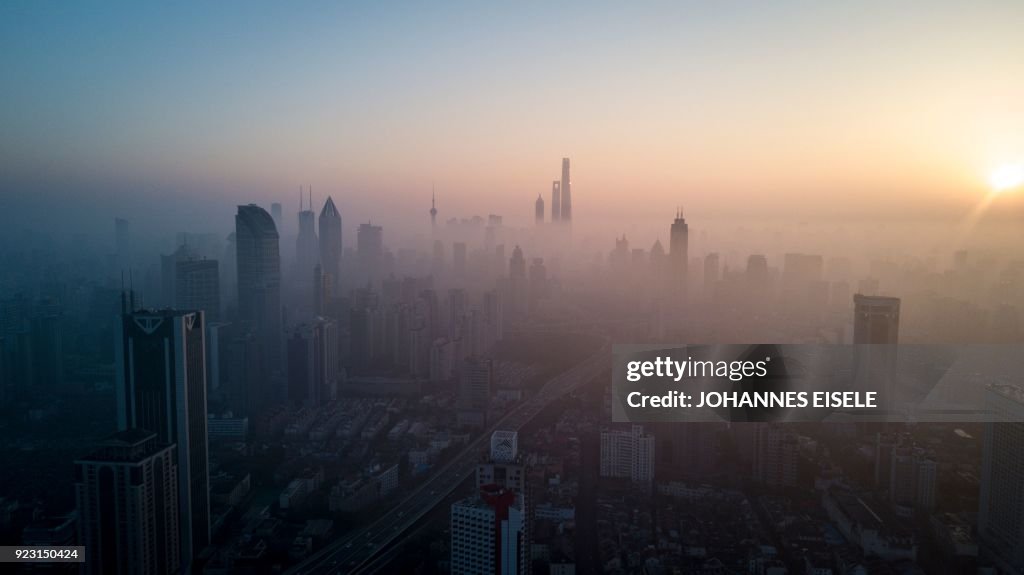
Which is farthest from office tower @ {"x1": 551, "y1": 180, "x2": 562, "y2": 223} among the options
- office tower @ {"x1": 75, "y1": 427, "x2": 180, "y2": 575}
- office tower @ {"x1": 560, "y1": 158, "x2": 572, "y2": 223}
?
office tower @ {"x1": 75, "y1": 427, "x2": 180, "y2": 575}

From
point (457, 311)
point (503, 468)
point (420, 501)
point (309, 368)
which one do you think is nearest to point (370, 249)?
point (457, 311)

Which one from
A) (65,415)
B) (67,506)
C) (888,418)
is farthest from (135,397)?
(888,418)

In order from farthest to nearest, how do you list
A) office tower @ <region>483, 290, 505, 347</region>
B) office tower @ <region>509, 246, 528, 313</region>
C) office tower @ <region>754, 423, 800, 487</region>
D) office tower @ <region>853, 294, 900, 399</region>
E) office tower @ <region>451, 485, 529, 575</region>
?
office tower @ <region>509, 246, 528, 313</region> < office tower @ <region>483, 290, 505, 347</region> < office tower @ <region>754, 423, 800, 487</region> < office tower @ <region>853, 294, 900, 399</region> < office tower @ <region>451, 485, 529, 575</region>

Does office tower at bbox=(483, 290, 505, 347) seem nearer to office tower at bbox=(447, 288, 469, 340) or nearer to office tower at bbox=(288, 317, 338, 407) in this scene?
office tower at bbox=(447, 288, 469, 340)

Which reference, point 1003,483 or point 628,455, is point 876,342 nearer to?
point 1003,483

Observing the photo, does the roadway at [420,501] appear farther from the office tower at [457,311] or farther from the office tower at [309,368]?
the office tower at [309,368]

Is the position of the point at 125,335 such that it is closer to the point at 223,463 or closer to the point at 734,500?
the point at 223,463
